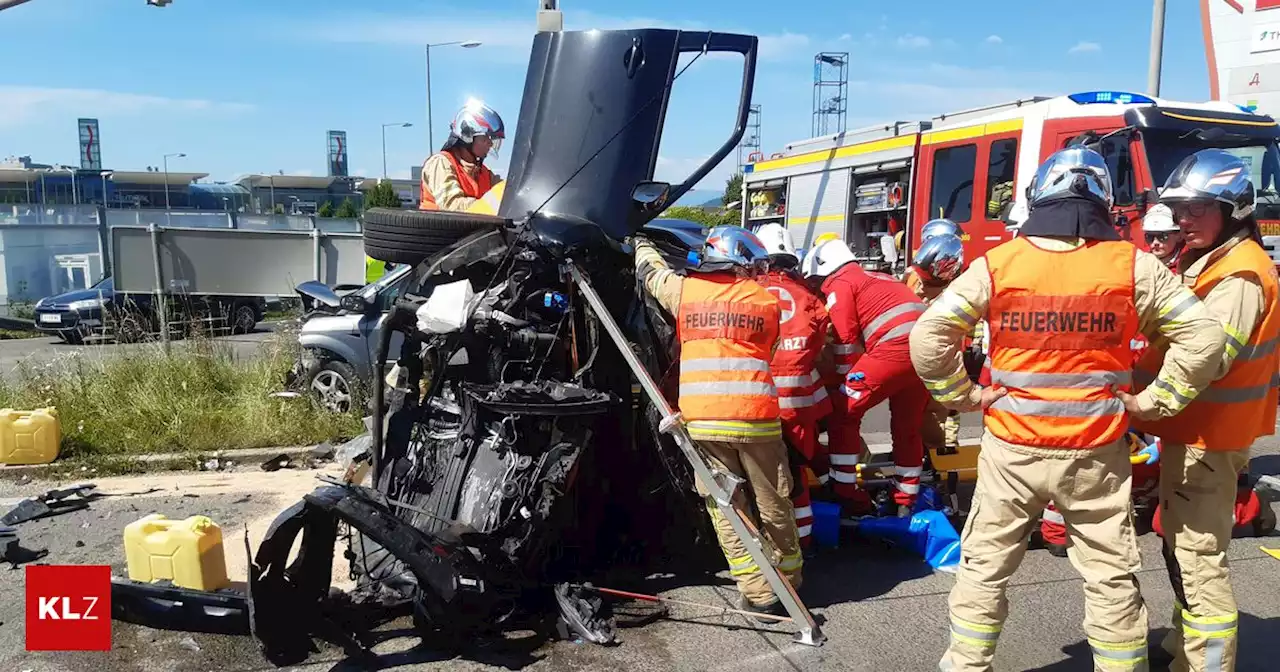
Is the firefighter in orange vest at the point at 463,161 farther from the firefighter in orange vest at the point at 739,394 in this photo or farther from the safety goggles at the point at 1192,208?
the safety goggles at the point at 1192,208

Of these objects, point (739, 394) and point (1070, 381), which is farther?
point (739, 394)

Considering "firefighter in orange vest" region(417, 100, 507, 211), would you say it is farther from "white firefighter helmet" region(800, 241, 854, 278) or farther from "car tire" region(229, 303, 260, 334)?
"car tire" region(229, 303, 260, 334)

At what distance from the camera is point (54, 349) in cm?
1095

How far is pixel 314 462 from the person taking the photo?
6719 mm

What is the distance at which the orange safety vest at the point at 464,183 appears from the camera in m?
5.38

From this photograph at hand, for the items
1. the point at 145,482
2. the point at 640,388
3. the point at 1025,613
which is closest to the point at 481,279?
the point at 640,388

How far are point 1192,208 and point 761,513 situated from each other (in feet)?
6.92

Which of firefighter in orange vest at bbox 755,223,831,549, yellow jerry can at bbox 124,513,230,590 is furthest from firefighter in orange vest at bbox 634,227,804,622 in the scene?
yellow jerry can at bbox 124,513,230,590

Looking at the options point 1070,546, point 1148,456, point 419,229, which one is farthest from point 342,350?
point 1070,546

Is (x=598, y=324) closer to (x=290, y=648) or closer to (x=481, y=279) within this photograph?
(x=481, y=279)

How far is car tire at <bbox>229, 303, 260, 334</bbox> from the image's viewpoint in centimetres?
1589

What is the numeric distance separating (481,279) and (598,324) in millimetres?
666

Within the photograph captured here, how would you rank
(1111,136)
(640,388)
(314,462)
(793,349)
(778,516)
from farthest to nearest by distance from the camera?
(1111,136)
(314,462)
(793,349)
(640,388)
(778,516)

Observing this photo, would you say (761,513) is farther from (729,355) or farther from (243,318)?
(243,318)
